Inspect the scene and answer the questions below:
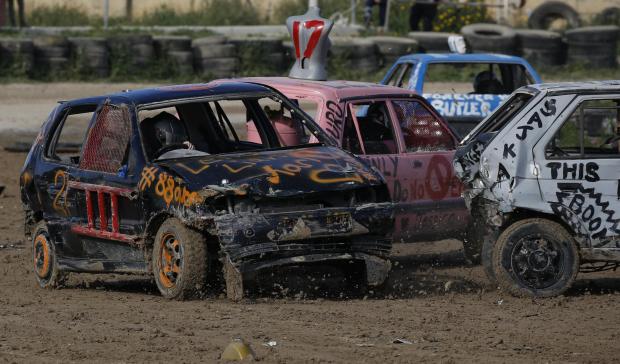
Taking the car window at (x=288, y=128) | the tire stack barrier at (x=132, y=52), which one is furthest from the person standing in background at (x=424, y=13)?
the car window at (x=288, y=128)

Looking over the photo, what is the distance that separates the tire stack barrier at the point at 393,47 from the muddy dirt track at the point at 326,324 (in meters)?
15.3

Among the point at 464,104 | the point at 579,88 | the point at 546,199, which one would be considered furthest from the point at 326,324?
the point at 464,104

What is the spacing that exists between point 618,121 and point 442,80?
15640mm

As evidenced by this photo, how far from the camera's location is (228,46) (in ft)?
82.4

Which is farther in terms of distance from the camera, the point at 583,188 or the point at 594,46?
the point at 594,46

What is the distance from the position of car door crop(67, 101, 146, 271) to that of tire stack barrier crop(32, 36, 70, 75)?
1513cm

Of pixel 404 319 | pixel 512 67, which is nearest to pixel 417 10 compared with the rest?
pixel 512 67

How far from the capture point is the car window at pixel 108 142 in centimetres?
945

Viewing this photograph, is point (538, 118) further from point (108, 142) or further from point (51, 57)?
point (51, 57)

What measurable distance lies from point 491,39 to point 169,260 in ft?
55.9

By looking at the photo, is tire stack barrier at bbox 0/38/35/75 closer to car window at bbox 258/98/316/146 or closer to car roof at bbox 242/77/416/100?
car roof at bbox 242/77/416/100

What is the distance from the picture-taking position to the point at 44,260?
33.7 feet

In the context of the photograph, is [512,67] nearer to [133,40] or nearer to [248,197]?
[248,197]

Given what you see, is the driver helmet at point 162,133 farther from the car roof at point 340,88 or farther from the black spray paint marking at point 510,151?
the black spray paint marking at point 510,151
